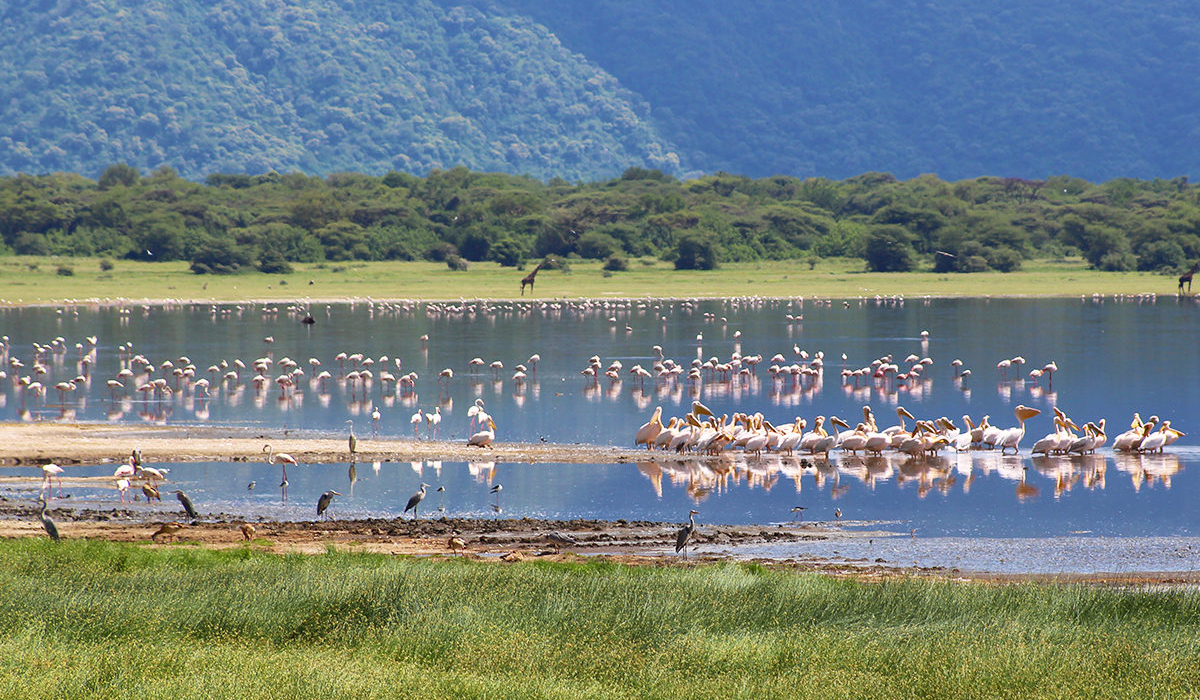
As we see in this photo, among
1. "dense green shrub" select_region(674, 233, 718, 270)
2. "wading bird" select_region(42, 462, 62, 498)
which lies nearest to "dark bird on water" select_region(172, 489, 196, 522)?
"wading bird" select_region(42, 462, 62, 498)

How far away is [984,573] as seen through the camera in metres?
15.0

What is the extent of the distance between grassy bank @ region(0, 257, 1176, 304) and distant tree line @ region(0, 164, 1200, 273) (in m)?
1.75

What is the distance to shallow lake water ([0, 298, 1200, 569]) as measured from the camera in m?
19.3

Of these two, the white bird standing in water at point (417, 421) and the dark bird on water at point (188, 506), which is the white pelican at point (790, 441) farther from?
the dark bird on water at point (188, 506)

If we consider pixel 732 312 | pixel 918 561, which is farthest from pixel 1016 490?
pixel 732 312

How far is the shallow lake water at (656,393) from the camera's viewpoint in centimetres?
1931

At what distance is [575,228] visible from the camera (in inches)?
3403

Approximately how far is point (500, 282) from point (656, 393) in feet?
132

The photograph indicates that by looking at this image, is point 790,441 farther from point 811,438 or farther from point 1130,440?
point 1130,440

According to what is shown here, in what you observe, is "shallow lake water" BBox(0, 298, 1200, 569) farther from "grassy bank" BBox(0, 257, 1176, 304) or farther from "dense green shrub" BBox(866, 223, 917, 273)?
"dense green shrub" BBox(866, 223, 917, 273)

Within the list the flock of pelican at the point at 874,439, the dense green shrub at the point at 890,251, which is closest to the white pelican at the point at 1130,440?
the flock of pelican at the point at 874,439

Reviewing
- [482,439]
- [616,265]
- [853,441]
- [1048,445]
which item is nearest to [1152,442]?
A: [1048,445]

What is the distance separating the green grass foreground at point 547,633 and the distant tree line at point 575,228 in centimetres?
6339

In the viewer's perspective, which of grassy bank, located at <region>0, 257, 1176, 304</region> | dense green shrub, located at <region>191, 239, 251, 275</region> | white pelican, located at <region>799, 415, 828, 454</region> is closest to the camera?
white pelican, located at <region>799, 415, 828, 454</region>
